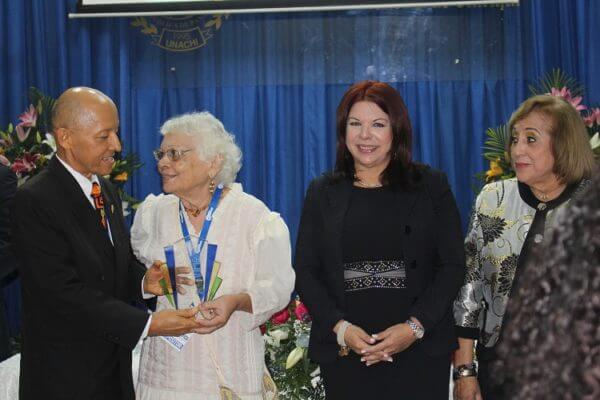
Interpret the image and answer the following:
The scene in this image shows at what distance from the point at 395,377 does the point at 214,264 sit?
2.38 feet

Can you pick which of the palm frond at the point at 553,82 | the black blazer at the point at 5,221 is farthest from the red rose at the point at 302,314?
the palm frond at the point at 553,82

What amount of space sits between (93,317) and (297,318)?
1.24 metres

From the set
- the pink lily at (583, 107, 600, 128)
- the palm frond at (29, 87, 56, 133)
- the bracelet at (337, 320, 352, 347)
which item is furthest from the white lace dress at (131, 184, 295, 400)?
the palm frond at (29, 87, 56, 133)

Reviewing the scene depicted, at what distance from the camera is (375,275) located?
2.75m

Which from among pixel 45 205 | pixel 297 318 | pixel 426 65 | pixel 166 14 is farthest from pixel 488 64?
pixel 45 205

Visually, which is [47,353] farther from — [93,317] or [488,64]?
[488,64]

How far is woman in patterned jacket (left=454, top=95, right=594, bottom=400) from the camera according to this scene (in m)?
2.72

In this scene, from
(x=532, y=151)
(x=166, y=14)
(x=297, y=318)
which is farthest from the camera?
(x=166, y=14)

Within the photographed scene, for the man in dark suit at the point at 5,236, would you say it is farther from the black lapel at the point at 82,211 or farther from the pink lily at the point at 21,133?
the pink lily at the point at 21,133

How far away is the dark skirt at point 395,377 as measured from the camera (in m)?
2.77

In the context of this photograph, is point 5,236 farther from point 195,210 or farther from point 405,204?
point 405,204

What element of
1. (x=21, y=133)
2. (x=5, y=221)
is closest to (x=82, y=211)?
(x=5, y=221)

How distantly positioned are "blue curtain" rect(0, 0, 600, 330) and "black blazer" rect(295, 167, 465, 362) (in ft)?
10.3

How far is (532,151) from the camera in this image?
2729 mm
